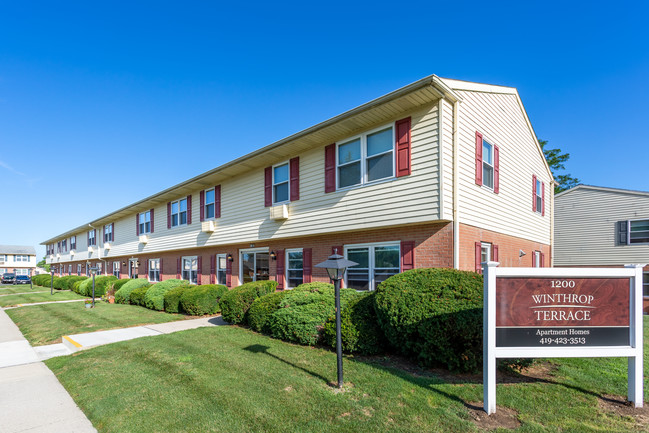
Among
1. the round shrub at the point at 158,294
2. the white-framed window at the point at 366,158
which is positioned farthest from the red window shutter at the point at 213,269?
the white-framed window at the point at 366,158

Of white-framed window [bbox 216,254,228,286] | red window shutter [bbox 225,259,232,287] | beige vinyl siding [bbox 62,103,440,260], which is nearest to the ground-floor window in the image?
red window shutter [bbox 225,259,232,287]

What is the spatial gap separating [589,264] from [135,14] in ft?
76.8

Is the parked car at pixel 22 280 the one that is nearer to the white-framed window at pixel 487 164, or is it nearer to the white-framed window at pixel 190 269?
the white-framed window at pixel 190 269

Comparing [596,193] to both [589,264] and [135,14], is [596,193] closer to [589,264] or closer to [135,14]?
[589,264]

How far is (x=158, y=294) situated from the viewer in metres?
14.0

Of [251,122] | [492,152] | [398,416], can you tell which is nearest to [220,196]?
[251,122]

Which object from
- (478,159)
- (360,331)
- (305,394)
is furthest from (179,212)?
(305,394)

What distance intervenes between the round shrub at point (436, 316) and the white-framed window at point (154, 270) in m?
18.6

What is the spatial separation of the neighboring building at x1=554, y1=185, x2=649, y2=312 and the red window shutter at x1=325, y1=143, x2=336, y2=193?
50.9 ft

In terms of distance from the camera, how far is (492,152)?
33.2ft

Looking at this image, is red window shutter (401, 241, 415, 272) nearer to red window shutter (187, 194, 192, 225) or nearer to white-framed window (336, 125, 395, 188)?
white-framed window (336, 125, 395, 188)

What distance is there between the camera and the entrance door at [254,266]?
44.2 feet

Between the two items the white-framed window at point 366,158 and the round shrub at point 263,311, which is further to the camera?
the white-framed window at point 366,158

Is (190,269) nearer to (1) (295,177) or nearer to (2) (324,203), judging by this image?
(1) (295,177)
